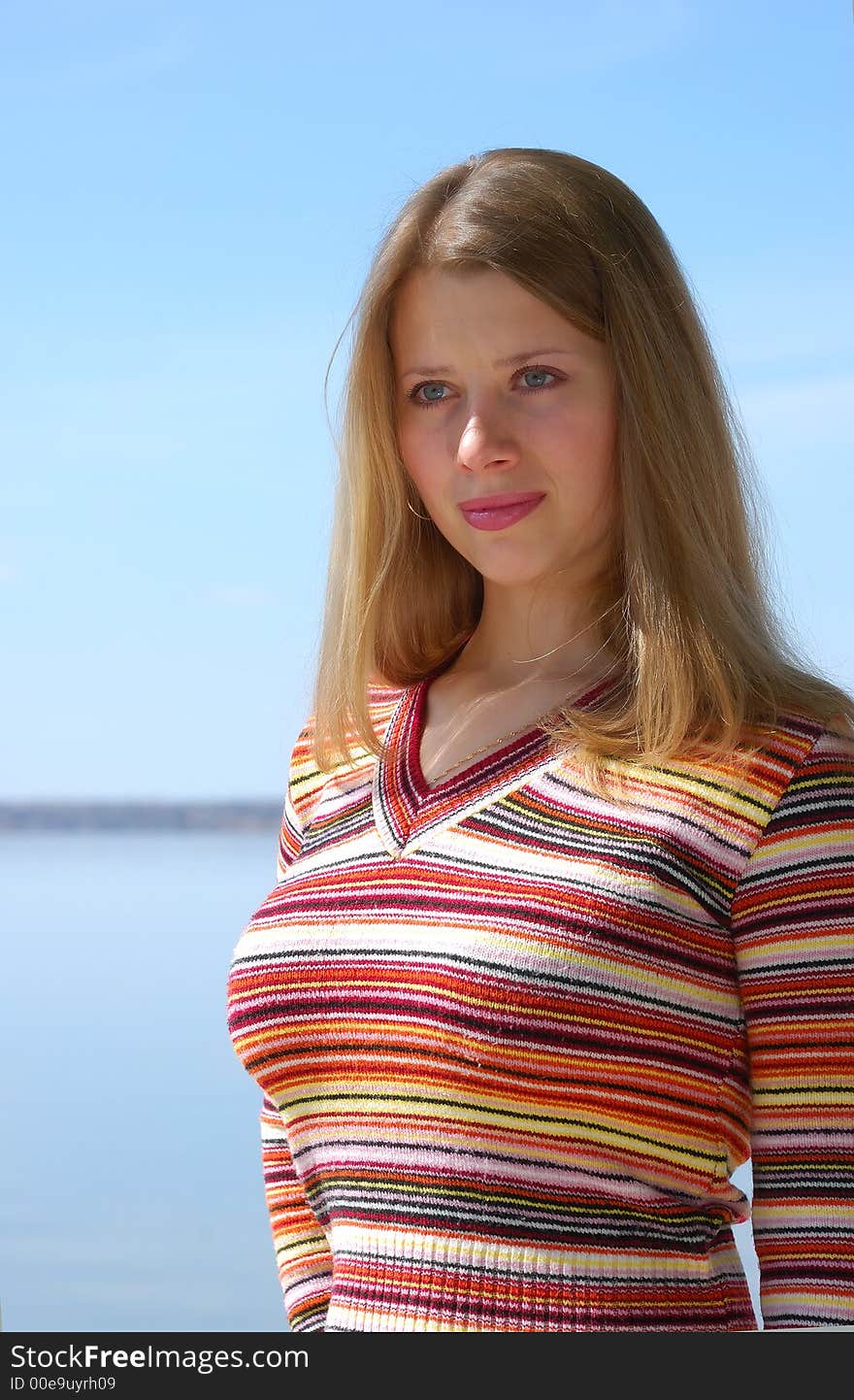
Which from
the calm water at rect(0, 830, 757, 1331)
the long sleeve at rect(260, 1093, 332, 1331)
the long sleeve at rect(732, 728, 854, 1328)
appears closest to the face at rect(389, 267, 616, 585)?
the long sleeve at rect(732, 728, 854, 1328)

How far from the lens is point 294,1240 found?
1.57 m

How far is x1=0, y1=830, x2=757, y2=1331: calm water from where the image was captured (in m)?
4.46

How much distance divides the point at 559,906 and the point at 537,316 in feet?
1.75

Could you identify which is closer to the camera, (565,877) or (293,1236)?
(565,877)

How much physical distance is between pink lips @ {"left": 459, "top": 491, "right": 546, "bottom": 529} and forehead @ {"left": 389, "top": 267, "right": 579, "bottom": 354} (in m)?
0.13

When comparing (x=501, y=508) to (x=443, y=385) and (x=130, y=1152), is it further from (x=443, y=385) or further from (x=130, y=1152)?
(x=130, y=1152)

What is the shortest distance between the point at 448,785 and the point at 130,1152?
413cm

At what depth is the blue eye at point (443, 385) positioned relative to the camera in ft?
4.81

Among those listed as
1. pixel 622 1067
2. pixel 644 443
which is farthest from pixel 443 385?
→ pixel 622 1067

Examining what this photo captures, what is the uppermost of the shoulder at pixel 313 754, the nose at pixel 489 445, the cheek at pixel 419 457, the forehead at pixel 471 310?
the forehead at pixel 471 310

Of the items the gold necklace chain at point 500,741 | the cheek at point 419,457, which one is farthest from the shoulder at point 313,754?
the cheek at point 419,457

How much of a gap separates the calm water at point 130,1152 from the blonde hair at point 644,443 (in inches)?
69.3

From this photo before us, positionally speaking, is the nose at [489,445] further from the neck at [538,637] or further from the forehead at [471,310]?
the neck at [538,637]
